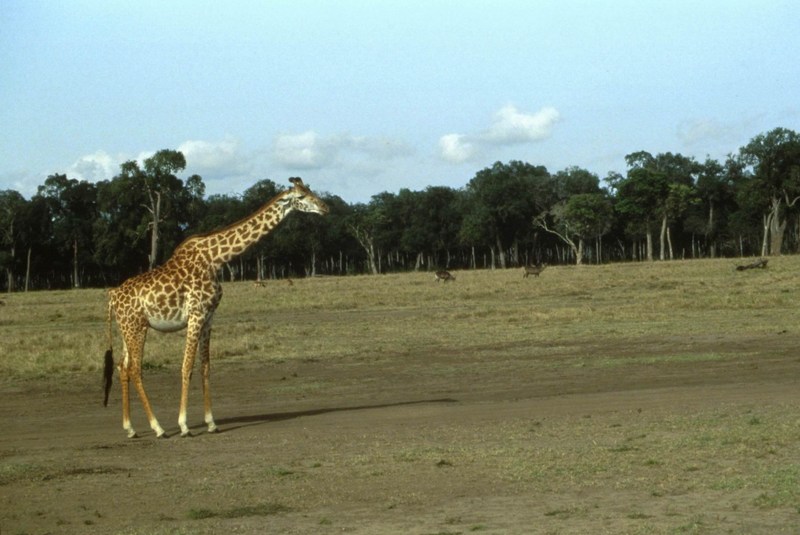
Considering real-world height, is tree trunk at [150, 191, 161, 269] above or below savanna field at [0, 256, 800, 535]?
above

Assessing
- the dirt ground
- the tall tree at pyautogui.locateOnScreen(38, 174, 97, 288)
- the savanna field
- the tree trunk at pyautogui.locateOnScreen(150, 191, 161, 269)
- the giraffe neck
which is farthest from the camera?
the tall tree at pyautogui.locateOnScreen(38, 174, 97, 288)

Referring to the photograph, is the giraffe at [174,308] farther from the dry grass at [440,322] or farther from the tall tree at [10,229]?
the tall tree at [10,229]

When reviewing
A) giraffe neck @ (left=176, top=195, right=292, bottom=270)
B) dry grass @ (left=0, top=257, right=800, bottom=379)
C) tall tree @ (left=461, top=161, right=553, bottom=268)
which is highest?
tall tree @ (left=461, top=161, right=553, bottom=268)

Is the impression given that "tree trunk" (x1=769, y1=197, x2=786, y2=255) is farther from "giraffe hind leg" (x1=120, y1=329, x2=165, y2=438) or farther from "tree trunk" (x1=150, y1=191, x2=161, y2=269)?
"giraffe hind leg" (x1=120, y1=329, x2=165, y2=438)

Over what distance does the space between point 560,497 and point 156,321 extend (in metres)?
7.05

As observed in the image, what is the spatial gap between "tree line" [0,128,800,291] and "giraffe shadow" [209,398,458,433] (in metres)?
72.2


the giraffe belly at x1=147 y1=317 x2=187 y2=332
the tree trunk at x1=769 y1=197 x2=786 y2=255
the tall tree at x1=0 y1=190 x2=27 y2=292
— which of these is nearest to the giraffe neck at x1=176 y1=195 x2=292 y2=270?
the giraffe belly at x1=147 y1=317 x2=187 y2=332

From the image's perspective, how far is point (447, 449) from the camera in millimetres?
13109

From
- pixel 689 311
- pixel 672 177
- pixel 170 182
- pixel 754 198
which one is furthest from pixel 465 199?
pixel 689 311

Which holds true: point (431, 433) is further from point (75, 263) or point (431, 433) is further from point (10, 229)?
point (10, 229)

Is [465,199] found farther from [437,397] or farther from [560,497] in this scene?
[560,497]

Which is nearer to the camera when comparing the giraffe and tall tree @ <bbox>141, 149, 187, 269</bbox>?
the giraffe

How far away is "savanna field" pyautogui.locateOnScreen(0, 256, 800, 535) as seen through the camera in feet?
32.3

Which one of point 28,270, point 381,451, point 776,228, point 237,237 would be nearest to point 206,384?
point 237,237
